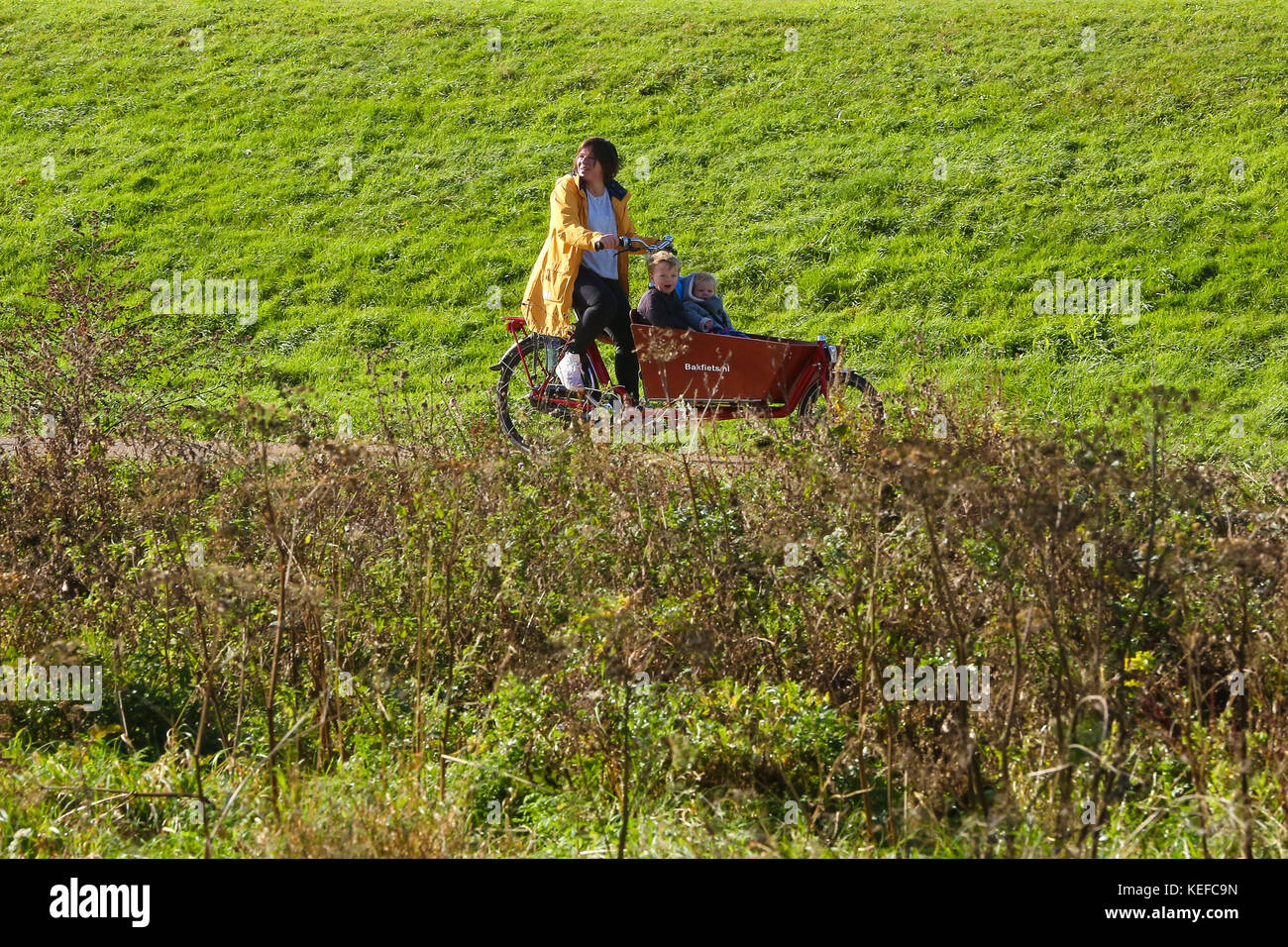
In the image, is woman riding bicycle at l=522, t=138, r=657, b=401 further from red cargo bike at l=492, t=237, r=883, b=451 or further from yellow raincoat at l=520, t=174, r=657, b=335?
red cargo bike at l=492, t=237, r=883, b=451

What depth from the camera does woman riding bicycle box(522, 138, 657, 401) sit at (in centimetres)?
746

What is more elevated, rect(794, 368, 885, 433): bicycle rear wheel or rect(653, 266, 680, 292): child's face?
rect(653, 266, 680, 292): child's face

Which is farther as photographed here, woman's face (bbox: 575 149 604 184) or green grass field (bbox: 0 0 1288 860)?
woman's face (bbox: 575 149 604 184)

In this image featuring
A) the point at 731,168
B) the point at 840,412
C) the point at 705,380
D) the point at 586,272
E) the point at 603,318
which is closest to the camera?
the point at 840,412

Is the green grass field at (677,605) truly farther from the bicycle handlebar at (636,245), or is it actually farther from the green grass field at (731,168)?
the bicycle handlebar at (636,245)

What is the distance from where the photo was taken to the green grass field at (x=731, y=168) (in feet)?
39.5

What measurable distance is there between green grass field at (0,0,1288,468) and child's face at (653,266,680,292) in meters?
1.97

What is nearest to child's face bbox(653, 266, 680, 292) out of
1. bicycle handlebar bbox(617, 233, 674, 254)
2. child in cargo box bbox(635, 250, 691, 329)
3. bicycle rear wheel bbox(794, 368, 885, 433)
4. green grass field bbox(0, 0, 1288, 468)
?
child in cargo box bbox(635, 250, 691, 329)

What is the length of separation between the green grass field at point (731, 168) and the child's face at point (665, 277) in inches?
77.5

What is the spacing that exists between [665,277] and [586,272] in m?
0.49

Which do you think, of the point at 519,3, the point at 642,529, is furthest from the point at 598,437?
the point at 519,3

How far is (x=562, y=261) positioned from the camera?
752 centimetres

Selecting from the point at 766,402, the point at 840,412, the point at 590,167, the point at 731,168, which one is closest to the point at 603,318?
the point at 590,167

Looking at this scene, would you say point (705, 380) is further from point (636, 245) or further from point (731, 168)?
point (731, 168)
